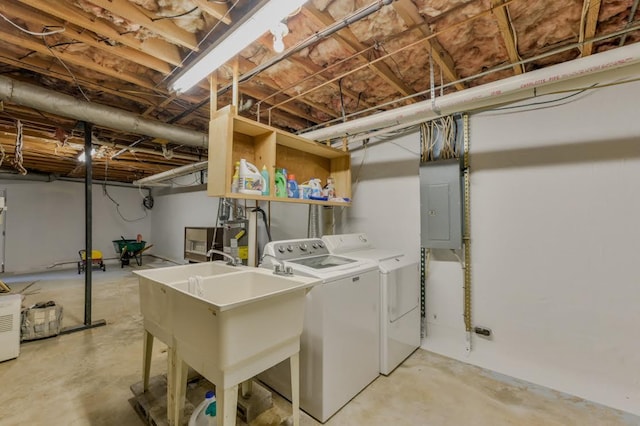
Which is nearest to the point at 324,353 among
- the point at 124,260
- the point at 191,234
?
the point at 191,234

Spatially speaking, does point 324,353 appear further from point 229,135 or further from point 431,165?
point 431,165

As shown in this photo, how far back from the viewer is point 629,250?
77.2 inches

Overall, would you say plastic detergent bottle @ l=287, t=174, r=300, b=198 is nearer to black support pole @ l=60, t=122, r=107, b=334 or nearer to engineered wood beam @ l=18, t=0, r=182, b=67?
engineered wood beam @ l=18, t=0, r=182, b=67

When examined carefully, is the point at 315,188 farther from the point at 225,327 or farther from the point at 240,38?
the point at 225,327

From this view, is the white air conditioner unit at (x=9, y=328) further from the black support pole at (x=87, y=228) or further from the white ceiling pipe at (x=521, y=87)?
the white ceiling pipe at (x=521, y=87)

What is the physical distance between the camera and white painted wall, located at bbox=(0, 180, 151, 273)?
22.1 feet

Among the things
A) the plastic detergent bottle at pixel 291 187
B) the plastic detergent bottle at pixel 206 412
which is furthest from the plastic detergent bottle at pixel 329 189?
the plastic detergent bottle at pixel 206 412

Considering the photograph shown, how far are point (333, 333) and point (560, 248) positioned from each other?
191 cm

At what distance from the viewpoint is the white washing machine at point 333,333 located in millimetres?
1785

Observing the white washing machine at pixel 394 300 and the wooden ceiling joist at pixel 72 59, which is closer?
the wooden ceiling joist at pixel 72 59

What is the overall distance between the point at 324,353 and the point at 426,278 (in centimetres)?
152

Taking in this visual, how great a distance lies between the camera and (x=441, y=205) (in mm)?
2590

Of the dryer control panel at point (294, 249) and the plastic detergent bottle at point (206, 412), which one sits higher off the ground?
Result: the dryer control panel at point (294, 249)

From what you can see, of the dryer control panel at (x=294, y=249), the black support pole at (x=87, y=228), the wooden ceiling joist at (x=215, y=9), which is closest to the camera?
the wooden ceiling joist at (x=215, y=9)
